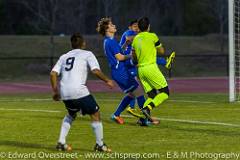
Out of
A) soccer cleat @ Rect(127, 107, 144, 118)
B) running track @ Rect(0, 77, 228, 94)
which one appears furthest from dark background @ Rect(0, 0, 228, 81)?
soccer cleat @ Rect(127, 107, 144, 118)

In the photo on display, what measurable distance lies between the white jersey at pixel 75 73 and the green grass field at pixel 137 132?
897mm

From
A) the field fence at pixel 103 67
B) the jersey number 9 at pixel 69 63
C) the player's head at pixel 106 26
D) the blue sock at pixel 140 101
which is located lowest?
the field fence at pixel 103 67

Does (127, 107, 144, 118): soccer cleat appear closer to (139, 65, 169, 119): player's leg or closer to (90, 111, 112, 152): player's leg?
(139, 65, 169, 119): player's leg

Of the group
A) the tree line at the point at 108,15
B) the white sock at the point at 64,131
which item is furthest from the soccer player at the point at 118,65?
the tree line at the point at 108,15

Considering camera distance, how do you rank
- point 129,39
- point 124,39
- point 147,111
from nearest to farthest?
1. point 147,111
2. point 129,39
3. point 124,39

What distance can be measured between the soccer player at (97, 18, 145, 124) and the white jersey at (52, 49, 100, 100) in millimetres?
3293

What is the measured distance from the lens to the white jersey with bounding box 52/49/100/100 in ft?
36.7

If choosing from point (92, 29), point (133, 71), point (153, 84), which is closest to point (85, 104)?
point (153, 84)

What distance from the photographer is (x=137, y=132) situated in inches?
543

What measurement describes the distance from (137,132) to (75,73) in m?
2.97

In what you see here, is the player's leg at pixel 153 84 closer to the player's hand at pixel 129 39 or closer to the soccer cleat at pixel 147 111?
the soccer cleat at pixel 147 111

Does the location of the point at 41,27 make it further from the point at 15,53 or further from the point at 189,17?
the point at 189,17

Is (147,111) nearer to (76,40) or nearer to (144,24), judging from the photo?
(144,24)

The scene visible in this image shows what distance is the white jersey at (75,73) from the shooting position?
440 inches
